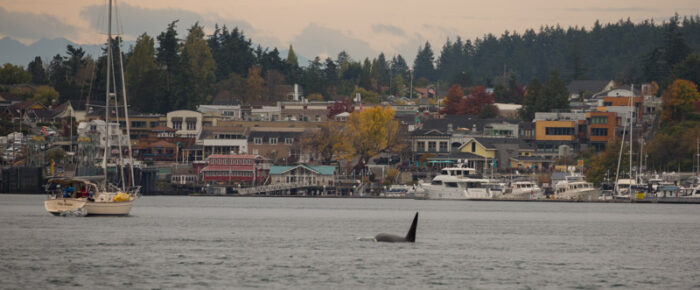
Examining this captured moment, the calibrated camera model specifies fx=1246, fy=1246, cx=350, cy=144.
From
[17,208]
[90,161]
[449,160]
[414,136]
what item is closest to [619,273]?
[17,208]

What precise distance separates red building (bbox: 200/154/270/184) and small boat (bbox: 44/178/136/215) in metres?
83.5

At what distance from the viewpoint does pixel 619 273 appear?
56219mm

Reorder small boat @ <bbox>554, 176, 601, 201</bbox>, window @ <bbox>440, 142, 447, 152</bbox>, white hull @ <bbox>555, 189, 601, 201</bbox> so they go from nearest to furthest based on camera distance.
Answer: white hull @ <bbox>555, 189, 601, 201</bbox>, small boat @ <bbox>554, 176, 601, 201</bbox>, window @ <bbox>440, 142, 447, 152</bbox>

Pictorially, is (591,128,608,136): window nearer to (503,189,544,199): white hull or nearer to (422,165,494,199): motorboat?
(503,189,544,199): white hull

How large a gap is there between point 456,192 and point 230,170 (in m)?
34.0

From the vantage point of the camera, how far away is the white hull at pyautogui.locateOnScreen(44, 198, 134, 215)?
3307 inches

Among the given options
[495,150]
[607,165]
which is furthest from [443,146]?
[607,165]

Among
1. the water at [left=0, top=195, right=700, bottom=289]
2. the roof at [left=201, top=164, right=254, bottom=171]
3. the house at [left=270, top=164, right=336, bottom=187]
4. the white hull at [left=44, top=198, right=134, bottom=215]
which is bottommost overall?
the water at [left=0, top=195, right=700, bottom=289]

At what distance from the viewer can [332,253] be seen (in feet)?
207

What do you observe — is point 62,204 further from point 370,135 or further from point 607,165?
point 370,135

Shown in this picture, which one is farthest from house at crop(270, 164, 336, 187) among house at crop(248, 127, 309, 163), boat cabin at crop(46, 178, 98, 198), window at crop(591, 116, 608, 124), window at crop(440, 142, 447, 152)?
boat cabin at crop(46, 178, 98, 198)

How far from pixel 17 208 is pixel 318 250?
50.5m

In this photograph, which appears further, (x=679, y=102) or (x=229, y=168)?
(x=679, y=102)

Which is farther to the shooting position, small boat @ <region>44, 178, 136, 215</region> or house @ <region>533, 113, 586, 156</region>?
house @ <region>533, 113, 586, 156</region>
